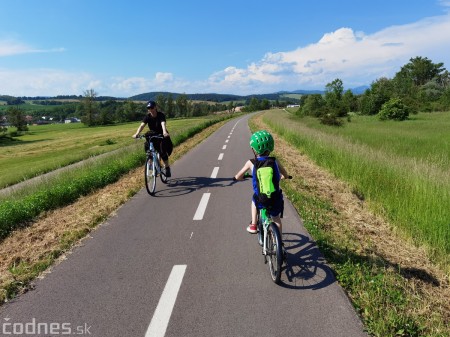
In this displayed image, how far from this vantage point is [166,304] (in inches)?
135

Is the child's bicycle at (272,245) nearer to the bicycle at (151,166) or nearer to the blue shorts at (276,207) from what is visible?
the blue shorts at (276,207)

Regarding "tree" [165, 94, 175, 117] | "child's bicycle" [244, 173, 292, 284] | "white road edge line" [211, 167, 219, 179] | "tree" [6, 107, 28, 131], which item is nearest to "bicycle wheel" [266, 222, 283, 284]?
"child's bicycle" [244, 173, 292, 284]

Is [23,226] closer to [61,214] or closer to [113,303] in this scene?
[61,214]

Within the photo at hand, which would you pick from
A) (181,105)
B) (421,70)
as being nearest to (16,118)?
→ (181,105)

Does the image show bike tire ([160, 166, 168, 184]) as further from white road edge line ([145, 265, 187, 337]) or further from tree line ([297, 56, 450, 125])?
tree line ([297, 56, 450, 125])

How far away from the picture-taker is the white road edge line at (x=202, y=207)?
637 centimetres

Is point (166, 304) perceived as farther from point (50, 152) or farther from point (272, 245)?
point (50, 152)

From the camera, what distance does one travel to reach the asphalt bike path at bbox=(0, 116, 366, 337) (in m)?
3.07

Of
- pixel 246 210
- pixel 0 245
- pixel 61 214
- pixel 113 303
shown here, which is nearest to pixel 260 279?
pixel 113 303

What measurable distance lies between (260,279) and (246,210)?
9.16 feet

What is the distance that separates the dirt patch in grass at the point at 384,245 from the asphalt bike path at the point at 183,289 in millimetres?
782

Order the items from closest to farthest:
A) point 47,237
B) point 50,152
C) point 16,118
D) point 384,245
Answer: point 384,245, point 47,237, point 50,152, point 16,118

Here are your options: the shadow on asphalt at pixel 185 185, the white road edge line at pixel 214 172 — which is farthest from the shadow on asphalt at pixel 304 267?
the white road edge line at pixel 214 172

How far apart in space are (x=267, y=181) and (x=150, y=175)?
197 inches
